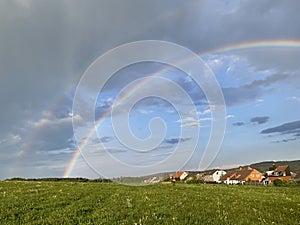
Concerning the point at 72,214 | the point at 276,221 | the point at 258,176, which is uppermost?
the point at 258,176

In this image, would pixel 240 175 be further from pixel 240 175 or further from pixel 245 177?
pixel 245 177

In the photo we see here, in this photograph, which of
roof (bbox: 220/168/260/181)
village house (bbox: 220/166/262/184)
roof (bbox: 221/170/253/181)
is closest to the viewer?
village house (bbox: 220/166/262/184)

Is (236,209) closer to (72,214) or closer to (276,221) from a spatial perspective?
(276,221)

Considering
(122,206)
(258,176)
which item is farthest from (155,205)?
(258,176)

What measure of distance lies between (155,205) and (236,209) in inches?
141

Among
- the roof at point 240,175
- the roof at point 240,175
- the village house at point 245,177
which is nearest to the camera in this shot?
the village house at point 245,177

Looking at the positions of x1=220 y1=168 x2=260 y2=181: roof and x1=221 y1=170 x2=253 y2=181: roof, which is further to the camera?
x1=221 y1=170 x2=253 y2=181: roof

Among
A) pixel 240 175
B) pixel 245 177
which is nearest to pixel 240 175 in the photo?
pixel 240 175

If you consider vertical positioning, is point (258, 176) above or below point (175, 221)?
above

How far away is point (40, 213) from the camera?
500 inches

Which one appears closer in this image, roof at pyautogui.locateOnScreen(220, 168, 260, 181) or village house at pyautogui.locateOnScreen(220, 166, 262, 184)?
village house at pyautogui.locateOnScreen(220, 166, 262, 184)

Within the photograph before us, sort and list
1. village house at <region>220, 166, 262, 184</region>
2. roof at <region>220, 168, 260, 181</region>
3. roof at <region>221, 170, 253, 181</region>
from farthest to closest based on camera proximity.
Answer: roof at <region>221, 170, 253, 181</region> → roof at <region>220, 168, 260, 181</region> → village house at <region>220, 166, 262, 184</region>

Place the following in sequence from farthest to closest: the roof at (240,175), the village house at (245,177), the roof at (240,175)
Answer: the roof at (240,175), the roof at (240,175), the village house at (245,177)

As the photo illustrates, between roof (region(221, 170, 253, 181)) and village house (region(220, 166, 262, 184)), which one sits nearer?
village house (region(220, 166, 262, 184))
